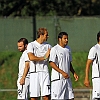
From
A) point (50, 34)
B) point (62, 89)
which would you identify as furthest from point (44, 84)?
point (50, 34)

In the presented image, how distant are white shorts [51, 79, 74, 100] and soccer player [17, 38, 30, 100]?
931 millimetres

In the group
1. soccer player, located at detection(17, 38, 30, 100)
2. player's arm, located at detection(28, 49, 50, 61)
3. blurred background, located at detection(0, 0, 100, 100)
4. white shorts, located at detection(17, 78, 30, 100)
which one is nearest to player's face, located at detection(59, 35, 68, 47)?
player's arm, located at detection(28, 49, 50, 61)

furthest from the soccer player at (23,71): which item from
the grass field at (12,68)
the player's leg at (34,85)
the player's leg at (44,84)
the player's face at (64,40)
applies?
the grass field at (12,68)

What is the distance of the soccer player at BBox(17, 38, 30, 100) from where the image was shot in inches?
536

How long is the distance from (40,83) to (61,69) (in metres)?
0.77

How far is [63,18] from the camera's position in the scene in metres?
26.5

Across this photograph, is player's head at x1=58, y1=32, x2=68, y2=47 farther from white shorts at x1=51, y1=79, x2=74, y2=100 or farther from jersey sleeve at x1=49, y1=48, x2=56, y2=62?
white shorts at x1=51, y1=79, x2=74, y2=100

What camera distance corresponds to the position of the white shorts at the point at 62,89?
12.9m

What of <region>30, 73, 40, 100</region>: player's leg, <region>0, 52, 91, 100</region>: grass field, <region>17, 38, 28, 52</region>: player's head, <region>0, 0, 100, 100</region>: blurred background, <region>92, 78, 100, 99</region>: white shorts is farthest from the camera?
<region>0, 0, 100, 100</region>: blurred background

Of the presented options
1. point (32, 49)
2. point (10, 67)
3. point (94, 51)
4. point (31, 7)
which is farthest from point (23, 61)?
point (31, 7)

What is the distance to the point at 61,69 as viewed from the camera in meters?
12.9

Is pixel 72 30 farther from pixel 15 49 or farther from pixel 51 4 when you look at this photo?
pixel 51 4

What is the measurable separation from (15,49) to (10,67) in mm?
1813

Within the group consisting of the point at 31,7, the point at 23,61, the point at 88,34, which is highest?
the point at 31,7
